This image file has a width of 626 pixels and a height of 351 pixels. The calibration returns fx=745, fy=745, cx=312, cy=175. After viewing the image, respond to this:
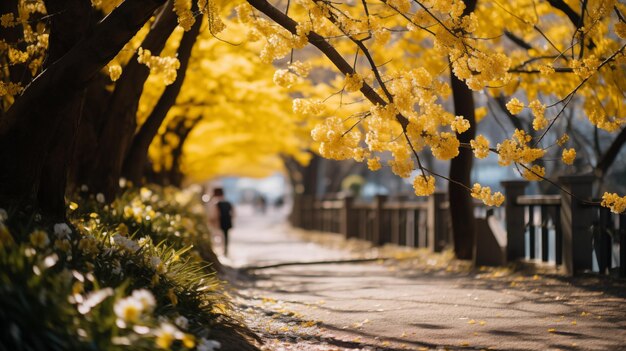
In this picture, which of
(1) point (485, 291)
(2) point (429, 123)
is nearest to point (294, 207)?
(1) point (485, 291)

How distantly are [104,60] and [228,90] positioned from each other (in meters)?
10.1

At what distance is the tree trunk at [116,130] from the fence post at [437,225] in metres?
6.56

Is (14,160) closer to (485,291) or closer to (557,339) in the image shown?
(557,339)

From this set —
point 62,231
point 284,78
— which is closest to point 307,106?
point 284,78

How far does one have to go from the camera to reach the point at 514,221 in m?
11.7

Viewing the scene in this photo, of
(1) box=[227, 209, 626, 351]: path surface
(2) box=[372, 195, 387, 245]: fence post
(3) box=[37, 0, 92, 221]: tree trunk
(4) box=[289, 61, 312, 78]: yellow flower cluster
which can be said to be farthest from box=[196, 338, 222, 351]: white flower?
(2) box=[372, 195, 387, 245]: fence post

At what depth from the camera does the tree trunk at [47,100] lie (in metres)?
6.11

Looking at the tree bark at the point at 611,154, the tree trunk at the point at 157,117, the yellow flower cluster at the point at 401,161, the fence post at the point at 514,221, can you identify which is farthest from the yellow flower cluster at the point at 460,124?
the tree bark at the point at 611,154

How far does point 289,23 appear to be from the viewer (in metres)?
6.88

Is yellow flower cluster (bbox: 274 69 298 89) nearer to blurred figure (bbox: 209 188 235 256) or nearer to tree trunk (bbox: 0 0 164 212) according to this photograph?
tree trunk (bbox: 0 0 164 212)

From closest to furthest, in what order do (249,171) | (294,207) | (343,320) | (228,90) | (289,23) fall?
(289,23) → (343,320) → (228,90) → (294,207) → (249,171)

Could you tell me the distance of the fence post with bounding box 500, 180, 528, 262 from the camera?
11703 mm

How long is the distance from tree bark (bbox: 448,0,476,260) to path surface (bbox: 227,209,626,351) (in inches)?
35.2

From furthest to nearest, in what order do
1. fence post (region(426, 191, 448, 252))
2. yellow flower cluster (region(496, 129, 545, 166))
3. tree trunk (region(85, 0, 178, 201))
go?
fence post (region(426, 191, 448, 252)) → tree trunk (region(85, 0, 178, 201)) → yellow flower cluster (region(496, 129, 545, 166))
